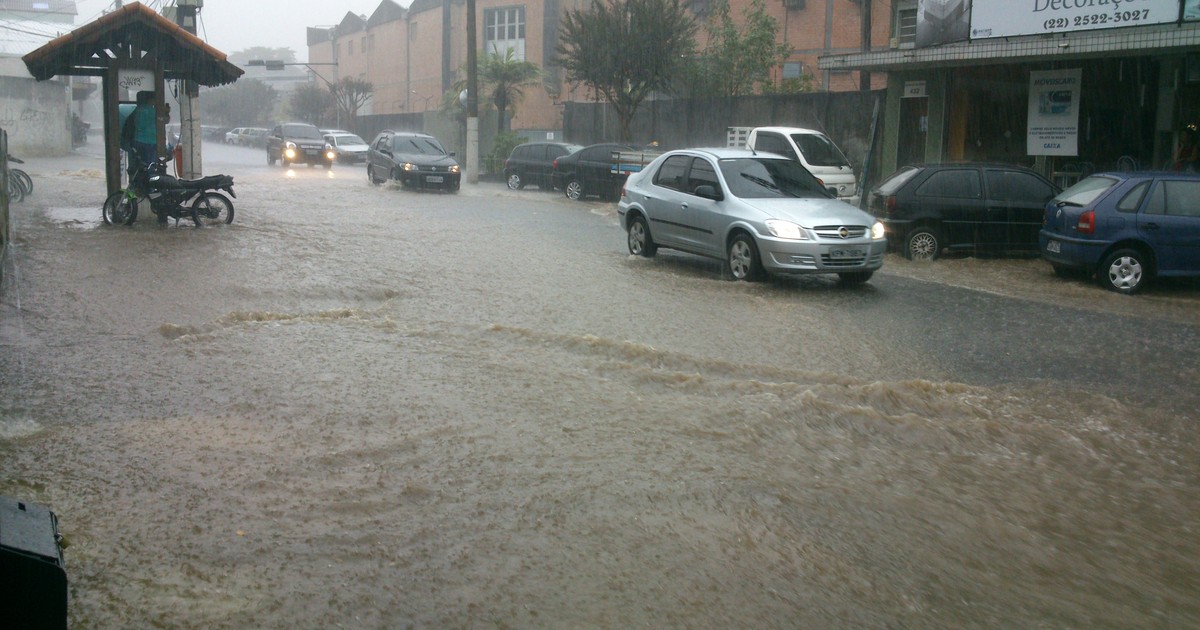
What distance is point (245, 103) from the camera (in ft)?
303

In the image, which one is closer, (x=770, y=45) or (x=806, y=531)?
(x=806, y=531)

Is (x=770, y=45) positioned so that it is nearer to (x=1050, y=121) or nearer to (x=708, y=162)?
(x=1050, y=121)

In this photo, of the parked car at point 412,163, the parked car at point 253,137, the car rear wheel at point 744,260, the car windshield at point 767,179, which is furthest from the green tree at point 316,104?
the car rear wheel at point 744,260

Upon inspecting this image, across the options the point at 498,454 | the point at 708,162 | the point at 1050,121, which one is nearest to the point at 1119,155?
the point at 1050,121

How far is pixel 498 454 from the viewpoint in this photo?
19.9ft

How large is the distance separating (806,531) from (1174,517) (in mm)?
2002

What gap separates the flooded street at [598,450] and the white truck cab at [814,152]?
8.85 metres

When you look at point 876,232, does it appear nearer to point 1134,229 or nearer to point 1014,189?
point 1134,229

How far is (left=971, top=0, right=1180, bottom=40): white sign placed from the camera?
618 inches

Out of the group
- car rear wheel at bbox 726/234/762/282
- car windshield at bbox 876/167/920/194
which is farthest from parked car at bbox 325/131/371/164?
car rear wheel at bbox 726/234/762/282

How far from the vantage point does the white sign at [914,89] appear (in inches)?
856

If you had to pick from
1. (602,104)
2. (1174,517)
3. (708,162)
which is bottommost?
(1174,517)

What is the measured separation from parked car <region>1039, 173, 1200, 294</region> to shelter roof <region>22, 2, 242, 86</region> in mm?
13725

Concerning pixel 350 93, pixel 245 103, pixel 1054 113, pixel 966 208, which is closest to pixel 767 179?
pixel 966 208
